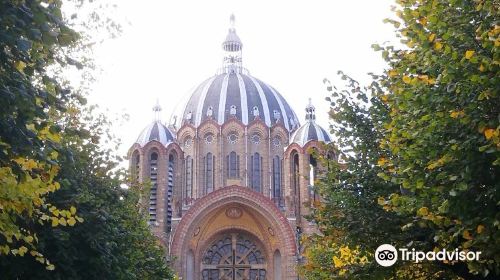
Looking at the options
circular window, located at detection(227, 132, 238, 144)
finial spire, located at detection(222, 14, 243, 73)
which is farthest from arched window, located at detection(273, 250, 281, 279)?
finial spire, located at detection(222, 14, 243, 73)

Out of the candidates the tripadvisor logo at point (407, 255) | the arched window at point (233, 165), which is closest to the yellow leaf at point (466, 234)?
the tripadvisor logo at point (407, 255)

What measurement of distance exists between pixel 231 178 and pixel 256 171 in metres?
3.27

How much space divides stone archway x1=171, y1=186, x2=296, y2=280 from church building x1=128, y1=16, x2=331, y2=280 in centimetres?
7

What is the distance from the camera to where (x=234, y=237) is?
164 ft

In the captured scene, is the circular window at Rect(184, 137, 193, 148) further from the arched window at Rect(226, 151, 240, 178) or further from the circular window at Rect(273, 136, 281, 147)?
the circular window at Rect(273, 136, 281, 147)

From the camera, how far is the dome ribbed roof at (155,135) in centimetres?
5081

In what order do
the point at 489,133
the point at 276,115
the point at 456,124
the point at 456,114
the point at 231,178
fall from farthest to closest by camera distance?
the point at 276,115 → the point at 231,178 → the point at 456,124 → the point at 456,114 → the point at 489,133

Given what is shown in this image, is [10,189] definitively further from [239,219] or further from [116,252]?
[239,219]

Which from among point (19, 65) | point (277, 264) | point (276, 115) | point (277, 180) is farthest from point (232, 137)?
point (19, 65)

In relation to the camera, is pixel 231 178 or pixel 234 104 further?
pixel 234 104

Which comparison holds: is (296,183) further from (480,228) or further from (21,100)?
(21,100)

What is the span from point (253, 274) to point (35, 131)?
4147 cm

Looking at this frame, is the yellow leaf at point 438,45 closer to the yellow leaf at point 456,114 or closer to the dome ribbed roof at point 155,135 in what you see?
the yellow leaf at point 456,114

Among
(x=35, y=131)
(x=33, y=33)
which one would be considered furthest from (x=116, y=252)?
(x=33, y=33)
